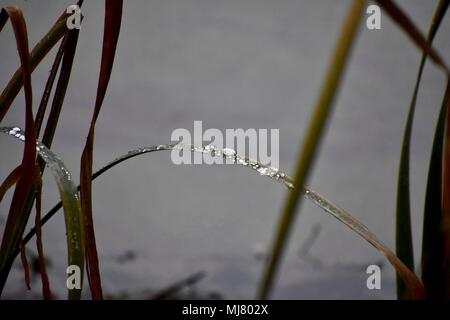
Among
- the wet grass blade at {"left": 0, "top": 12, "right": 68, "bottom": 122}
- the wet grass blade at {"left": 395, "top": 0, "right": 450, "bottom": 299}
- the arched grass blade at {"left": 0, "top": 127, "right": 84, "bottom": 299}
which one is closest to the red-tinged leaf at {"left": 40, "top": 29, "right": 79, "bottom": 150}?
the wet grass blade at {"left": 0, "top": 12, "right": 68, "bottom": 122}

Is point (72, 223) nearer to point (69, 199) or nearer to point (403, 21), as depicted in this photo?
point (69, 199)

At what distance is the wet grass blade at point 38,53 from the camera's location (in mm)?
363

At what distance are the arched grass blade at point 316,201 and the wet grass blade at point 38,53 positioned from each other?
0.34ft

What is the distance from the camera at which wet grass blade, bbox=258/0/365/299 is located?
0.10m

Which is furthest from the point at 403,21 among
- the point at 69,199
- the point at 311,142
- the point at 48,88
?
the point at 48,88

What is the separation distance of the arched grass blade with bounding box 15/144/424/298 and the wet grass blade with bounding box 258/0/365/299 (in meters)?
0.08

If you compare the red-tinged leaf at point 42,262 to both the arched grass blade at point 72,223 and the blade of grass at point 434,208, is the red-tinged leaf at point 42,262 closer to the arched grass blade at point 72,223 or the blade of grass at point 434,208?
the arched grass blade at point 72,223

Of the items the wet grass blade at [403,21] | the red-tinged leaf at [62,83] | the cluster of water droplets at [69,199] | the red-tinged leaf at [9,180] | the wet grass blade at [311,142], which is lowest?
the wet grass blade at [311,142]

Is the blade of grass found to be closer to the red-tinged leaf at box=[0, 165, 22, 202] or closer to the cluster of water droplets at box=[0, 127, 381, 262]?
the cluster of water droplets at box=[0, 127, 381, 262]

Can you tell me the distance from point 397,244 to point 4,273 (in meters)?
0.31

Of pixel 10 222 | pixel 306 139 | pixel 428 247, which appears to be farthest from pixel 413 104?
pixel 10 222

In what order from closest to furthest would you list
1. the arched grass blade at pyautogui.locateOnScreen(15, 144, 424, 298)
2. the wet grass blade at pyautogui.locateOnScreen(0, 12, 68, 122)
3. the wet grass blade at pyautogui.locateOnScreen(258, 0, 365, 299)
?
the wet grass blade at pyautogui.locateOnScreen(258, 0, 365, 299) → the arched grass blade at pyautogui.locateOnScreen(15, 144, 424, 298) → the wet grass blade at pyautogui.locateOnScreen(0, 12, 68, 122)

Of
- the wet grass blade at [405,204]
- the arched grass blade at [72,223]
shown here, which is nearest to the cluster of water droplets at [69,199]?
the arched grass blade at [72,223]
